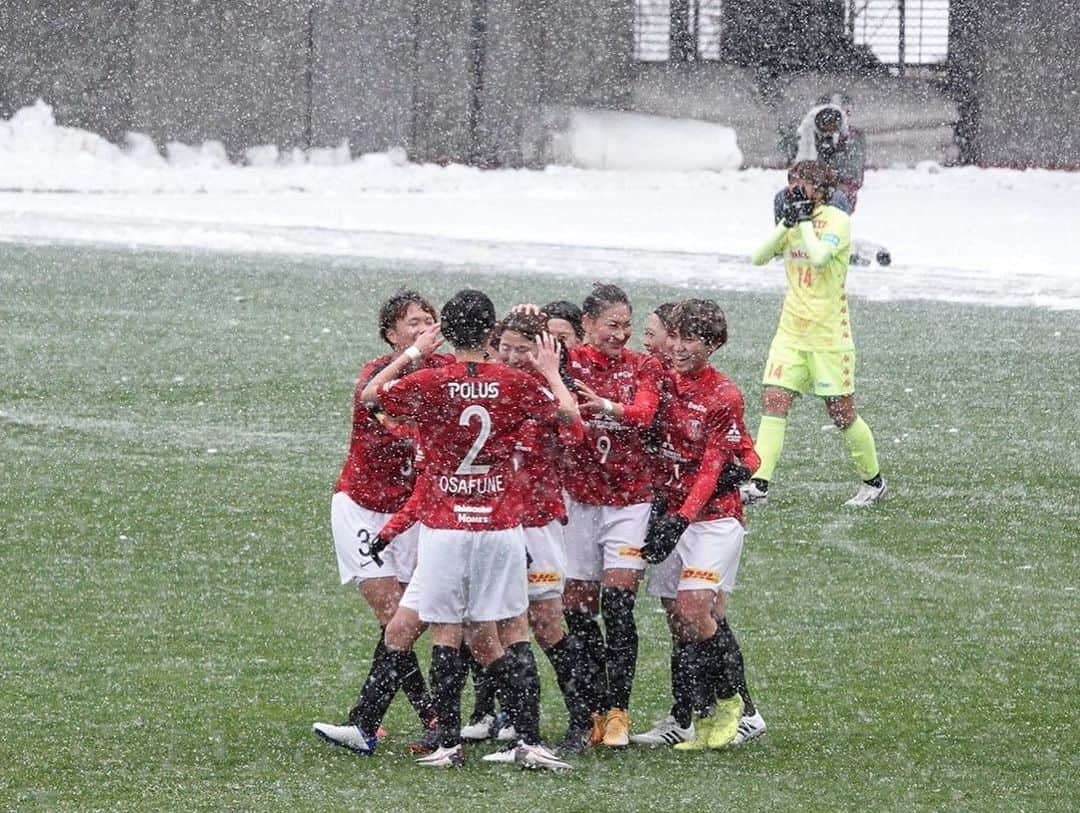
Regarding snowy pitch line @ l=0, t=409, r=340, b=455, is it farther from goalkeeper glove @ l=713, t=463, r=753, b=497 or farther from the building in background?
the building in background

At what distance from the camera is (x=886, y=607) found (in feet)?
32.6

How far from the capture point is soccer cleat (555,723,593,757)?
24.3ft

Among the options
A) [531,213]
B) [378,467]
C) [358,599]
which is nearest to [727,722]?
[378,467]

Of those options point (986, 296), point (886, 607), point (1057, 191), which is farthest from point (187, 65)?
point (886, 607)

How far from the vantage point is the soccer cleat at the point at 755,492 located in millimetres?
11859

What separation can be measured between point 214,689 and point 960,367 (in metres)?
9.61

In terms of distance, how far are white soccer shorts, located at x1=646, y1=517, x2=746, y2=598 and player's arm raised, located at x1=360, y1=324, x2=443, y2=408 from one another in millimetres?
1150

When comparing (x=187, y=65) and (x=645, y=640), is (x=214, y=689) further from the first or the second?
(x=187, y=65)

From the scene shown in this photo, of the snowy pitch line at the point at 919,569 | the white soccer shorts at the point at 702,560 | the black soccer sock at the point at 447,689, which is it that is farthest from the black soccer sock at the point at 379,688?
the snowy pitch line at the point at 919,569

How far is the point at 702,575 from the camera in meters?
7.49

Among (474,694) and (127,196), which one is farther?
(127,196)

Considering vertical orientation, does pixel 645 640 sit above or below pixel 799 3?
below

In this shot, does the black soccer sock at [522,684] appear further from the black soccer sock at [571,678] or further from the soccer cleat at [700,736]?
the soccer cleat at [700,736]

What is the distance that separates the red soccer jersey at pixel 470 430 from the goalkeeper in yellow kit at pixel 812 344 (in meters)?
4.79
